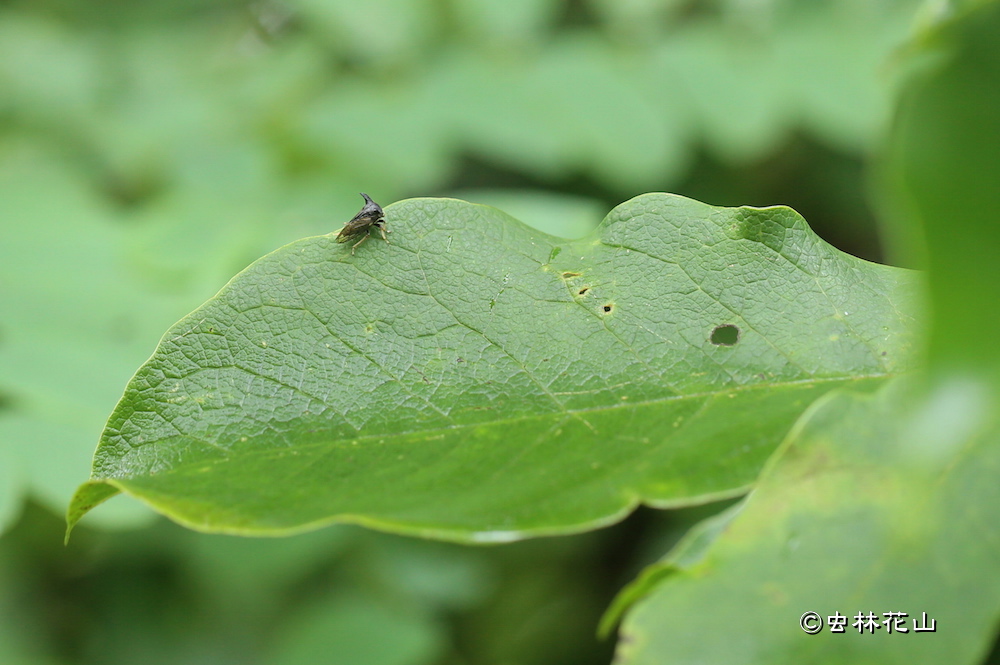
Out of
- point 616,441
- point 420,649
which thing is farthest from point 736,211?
point 420,649

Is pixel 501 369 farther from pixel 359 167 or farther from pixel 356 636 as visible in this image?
pixel 359 167

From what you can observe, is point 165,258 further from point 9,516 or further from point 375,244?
point 375,244

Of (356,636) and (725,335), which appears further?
(356,636)

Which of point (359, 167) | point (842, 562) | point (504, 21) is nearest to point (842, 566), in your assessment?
point (842, 562)

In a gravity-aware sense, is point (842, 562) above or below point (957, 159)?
below

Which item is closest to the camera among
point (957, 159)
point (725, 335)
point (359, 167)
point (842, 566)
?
point (957, 159)

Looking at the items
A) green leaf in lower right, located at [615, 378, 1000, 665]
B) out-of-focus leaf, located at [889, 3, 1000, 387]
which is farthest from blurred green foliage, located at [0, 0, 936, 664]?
out-of-focus leaf, located at [889, 3, 1000, 387]
